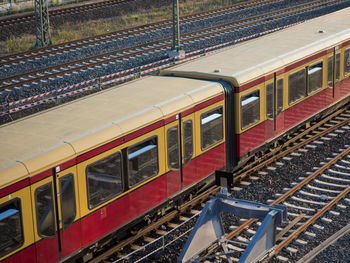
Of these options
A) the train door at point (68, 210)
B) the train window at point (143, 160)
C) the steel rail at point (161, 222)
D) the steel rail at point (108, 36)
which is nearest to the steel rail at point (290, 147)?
the steel rail at point (161, 222)

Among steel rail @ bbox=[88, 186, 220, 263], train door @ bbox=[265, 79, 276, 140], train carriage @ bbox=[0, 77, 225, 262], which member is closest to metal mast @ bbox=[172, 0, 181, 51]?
train door @ bbox=[265, 79, 276, 140]

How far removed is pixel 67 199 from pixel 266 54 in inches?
313

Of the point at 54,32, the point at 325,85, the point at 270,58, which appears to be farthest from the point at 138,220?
the point at 54,32

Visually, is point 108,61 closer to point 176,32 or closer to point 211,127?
point 176,32

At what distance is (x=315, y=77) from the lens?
57.3ft

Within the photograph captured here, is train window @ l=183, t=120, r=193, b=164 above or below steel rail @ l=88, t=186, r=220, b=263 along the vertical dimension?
above

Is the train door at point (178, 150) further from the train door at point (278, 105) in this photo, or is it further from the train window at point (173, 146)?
the train door at point (278, 105)

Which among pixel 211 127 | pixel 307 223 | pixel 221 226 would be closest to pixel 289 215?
pixel 307 223

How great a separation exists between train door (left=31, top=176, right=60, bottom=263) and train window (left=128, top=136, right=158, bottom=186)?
1949 millimetres

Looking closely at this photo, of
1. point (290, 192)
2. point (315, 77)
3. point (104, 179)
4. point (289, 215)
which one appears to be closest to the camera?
point (104, 179)

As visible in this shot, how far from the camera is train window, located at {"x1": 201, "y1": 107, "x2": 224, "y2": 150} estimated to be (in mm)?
13453

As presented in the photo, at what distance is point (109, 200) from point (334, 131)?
9339 mm

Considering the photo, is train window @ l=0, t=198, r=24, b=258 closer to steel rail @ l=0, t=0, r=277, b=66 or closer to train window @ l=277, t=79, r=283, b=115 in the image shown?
Result: train window @ l=277, t=79, r=283, b=115

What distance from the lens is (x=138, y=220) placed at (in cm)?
1211
